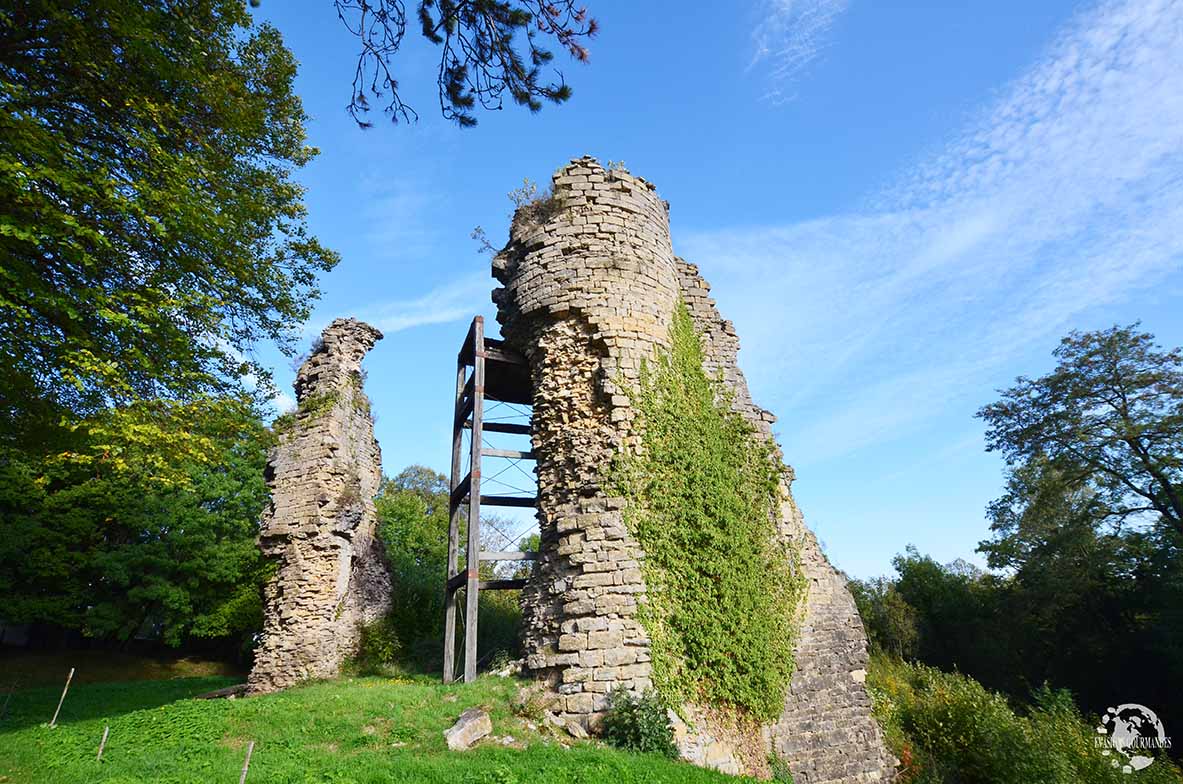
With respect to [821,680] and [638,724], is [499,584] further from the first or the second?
[821,680]

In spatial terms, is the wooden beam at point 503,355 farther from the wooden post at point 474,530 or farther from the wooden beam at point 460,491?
the wooden beam at point 460,491

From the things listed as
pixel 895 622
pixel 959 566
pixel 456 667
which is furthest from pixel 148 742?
pixel 959 566

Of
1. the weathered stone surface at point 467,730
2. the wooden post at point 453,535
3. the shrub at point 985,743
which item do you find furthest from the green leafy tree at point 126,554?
the shrub at point 985,743

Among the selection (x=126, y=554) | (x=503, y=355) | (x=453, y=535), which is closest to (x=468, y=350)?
(x=503, y=355)

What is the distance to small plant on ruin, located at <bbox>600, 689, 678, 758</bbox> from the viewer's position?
7453 millimetres

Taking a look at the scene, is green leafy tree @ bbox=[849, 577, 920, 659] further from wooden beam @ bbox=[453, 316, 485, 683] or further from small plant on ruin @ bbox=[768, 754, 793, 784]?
wooden beam @ bbox=[453, 316, 485, 683]

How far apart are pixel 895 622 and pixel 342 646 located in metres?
21.8

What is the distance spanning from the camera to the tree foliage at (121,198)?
7145mm

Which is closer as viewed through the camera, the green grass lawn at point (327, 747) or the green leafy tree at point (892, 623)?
the green grass lawn at point (327, 747)

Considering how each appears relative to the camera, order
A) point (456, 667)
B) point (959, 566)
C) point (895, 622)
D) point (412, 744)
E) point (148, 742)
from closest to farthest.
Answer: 1. point (412, 744)
2. point (148, 742)
3. point (456, 667)
4. point (895, 622)
5. point (959, 566)

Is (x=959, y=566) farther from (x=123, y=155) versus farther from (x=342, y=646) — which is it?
(x=123, y=155)

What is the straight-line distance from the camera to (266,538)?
1424 cm

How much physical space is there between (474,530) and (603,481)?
290 centimetres
